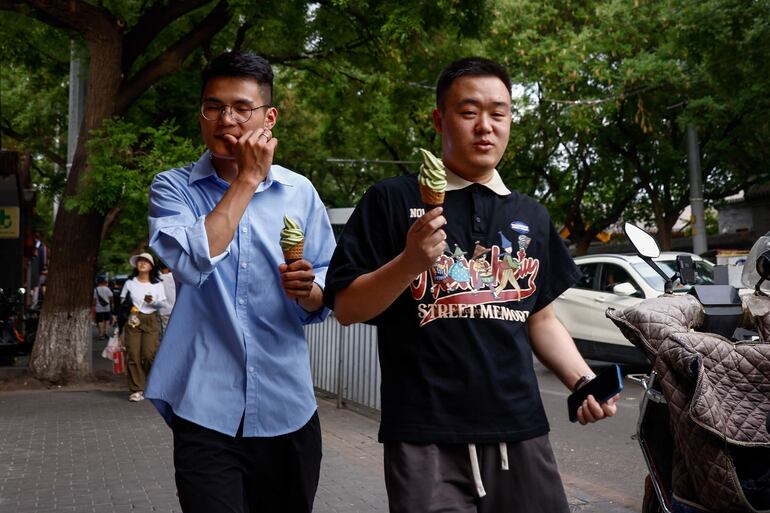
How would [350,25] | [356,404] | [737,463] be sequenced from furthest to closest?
[350,25]
[356,404]
[737,463]

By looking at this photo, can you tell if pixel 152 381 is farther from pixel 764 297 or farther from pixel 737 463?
pixel 764 297

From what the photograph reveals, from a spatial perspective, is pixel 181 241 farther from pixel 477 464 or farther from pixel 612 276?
pixel 612 276

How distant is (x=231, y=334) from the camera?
2754 mm

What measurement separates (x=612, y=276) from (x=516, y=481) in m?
11.2

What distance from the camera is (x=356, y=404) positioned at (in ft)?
31.8

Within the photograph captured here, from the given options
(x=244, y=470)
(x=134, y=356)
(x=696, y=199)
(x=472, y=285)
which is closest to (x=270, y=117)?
(x=472, y=285)

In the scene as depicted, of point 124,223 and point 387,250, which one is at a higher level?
point 124,223

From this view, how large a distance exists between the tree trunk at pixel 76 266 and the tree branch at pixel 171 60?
205 mm

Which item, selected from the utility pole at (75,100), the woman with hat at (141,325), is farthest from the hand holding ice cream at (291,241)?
the utility pole at (75,100)

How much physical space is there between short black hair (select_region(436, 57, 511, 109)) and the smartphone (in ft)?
2.67

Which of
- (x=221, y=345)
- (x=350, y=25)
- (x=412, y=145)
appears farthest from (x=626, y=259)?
(x=412, y=145)

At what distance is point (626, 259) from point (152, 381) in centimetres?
1104

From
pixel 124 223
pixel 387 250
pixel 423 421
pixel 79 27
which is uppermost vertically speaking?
pixel 79 27

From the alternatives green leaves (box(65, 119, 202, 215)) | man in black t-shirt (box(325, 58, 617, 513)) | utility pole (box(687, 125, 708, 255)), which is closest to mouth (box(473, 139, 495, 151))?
man in black t-shirt (box(325, 58, 617, 513))
